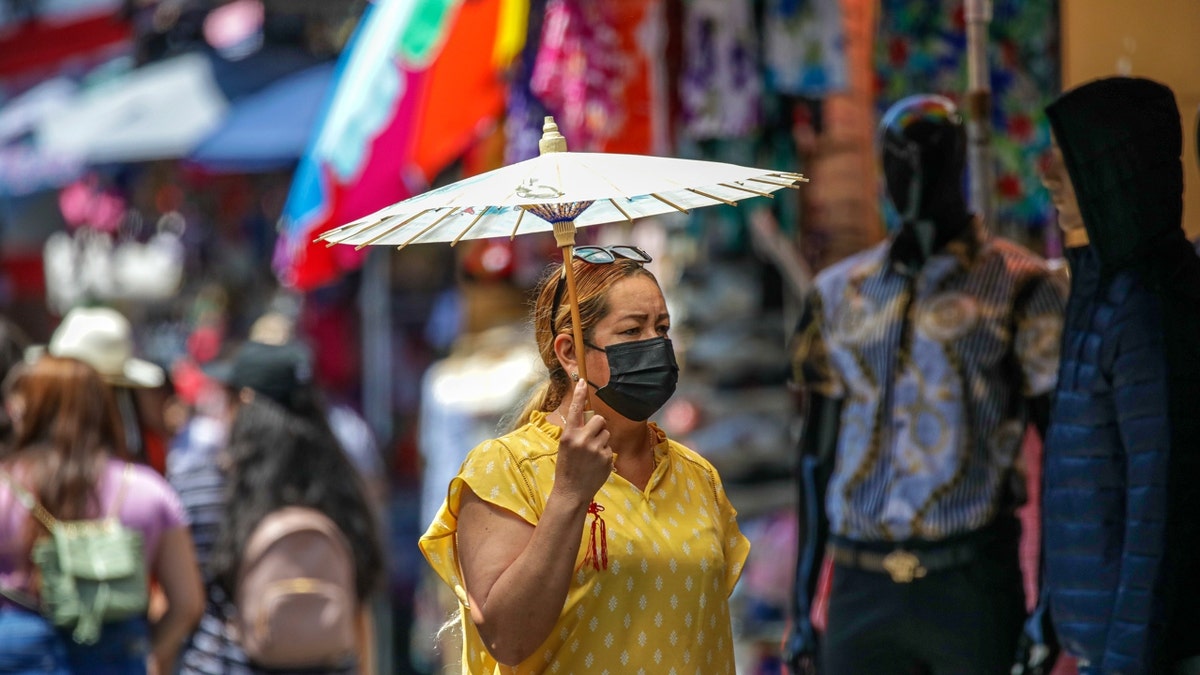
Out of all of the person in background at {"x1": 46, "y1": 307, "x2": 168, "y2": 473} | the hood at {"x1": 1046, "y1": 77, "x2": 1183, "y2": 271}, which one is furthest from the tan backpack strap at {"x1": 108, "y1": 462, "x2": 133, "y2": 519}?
the hood at {"x1": 1046, "y1": 77, "x2": 1183, "y2": 271}

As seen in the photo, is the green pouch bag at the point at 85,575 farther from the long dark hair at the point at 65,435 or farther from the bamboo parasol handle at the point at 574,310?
the bamboo parasol handle at the point at 574,310

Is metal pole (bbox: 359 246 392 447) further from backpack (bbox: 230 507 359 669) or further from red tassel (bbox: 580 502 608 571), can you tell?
red tassel (bbox: 580 502 608 571)

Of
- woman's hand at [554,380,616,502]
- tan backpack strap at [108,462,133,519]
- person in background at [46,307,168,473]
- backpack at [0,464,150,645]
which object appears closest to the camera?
woman's hand at [554,380,616,502]

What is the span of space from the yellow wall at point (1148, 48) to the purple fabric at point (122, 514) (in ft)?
10.3

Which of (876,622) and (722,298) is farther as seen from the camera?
(722,298)

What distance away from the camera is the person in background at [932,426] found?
14.3ft

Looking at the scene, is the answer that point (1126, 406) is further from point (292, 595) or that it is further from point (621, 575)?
point (292, 595)

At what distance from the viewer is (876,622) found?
4414mm

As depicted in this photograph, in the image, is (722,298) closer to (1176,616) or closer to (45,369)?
(45,369)

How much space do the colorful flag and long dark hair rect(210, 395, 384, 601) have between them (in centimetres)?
104

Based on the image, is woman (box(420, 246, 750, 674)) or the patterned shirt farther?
the patterned shirt

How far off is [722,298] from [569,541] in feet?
14.5

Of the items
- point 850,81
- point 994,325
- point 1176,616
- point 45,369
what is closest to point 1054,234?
point 850,81

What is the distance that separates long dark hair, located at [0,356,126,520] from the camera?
5.21m
